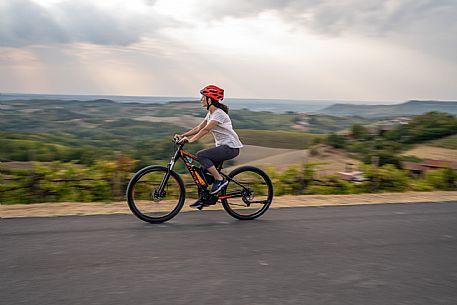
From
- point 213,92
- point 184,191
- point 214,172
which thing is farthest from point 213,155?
point 213,92

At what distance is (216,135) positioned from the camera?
6.34 meters

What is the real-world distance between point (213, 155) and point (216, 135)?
0.30m

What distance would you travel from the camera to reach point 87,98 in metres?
63.2

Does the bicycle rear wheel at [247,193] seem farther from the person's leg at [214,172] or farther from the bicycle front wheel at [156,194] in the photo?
the bicycle front wheel at [156,194]

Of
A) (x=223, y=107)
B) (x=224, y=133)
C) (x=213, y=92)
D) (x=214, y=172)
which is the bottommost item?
(x=214, y=172)

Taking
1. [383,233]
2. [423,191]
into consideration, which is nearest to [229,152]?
[383,233]

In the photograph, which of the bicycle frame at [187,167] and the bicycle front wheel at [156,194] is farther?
the bicycle frame at [187,167]

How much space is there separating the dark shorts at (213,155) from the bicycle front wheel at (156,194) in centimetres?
41

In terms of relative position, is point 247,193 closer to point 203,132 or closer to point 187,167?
point 187,167

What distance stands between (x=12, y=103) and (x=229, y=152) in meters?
42.0

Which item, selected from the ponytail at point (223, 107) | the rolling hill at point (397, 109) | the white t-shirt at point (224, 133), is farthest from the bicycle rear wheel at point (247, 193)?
the rolling hill at point (397, 109)

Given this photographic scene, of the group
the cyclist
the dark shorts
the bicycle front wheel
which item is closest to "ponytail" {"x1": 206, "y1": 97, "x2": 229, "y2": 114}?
the cyclist

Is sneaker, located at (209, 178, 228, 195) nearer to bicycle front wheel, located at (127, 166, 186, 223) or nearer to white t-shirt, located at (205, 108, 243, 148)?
bicycle front wheel, located at (127, 166, 186, 223)

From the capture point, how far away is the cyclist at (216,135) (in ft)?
20.0
